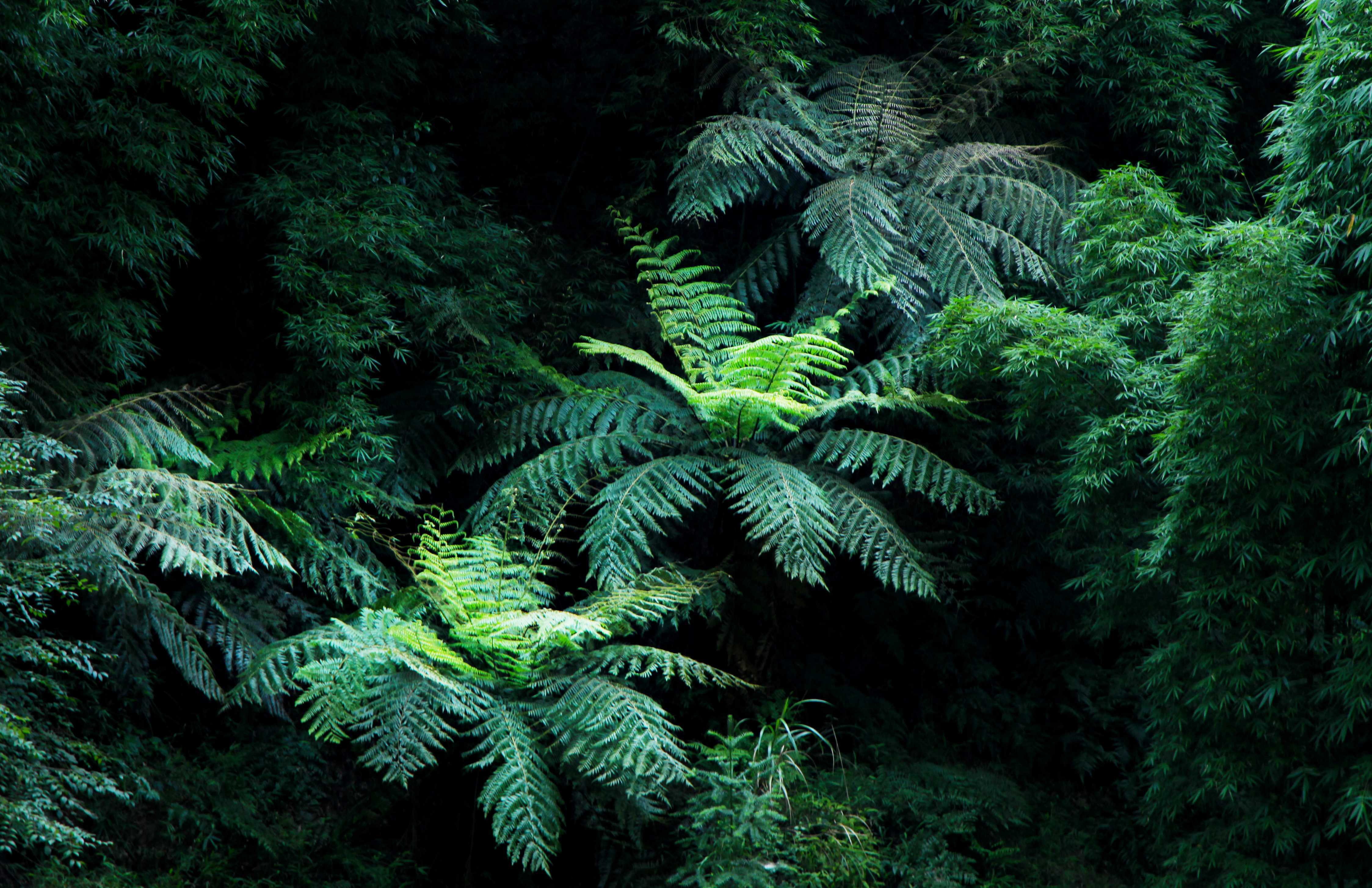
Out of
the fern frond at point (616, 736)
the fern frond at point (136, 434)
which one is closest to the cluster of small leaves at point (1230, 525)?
the fern frond at point (616, 736)

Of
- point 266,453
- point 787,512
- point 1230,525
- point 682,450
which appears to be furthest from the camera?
point 682,450

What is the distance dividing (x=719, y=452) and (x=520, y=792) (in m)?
1.74

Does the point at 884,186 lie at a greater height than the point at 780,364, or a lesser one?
greater

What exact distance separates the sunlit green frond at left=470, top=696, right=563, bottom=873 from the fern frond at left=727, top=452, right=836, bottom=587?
1.14 meters

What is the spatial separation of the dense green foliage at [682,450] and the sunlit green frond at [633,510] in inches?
0.9

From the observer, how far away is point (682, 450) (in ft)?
14.2

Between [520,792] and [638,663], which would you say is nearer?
[520,792]

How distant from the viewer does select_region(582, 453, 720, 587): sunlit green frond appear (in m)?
3.72

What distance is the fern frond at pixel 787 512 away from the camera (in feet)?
12.1

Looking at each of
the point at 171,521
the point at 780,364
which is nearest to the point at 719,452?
the point at 780,364

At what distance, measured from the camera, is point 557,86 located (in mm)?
5672

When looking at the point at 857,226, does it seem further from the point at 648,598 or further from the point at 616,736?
the point at 616,736

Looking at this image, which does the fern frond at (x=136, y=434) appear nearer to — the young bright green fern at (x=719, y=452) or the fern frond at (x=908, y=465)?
the young bright green fern at (x=719, y=452)

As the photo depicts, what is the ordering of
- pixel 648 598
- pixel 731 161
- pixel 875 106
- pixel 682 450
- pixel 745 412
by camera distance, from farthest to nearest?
pixel 875 106, pixel 731 161, pixel 682 450, pixel 745 412, pixel 648 598
